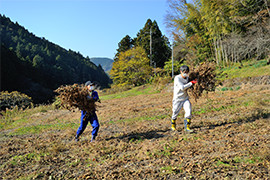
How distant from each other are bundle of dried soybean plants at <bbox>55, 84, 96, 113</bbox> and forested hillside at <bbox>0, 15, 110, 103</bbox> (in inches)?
1808

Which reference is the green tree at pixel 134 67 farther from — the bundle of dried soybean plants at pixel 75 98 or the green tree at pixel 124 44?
the bundle of dried soybean plants at pixel 75 98

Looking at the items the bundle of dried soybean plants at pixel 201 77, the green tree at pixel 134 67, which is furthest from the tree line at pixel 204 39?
the bundle of dried soybean plants at pixel 201 77

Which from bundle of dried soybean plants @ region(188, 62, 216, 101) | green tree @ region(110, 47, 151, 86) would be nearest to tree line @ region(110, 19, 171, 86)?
green tree @ region(110, 47, 151, 86)

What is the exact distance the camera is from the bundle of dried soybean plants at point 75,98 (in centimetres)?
557

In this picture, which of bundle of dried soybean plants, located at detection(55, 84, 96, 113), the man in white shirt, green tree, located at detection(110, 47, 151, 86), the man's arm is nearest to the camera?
bundle of dried soybean plants, located at detection(55, 84, 96, 113)

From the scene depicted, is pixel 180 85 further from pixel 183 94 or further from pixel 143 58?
pixel 143 58

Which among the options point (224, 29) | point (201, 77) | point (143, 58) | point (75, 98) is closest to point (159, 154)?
point (75, 98)

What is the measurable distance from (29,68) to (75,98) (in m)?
66.3

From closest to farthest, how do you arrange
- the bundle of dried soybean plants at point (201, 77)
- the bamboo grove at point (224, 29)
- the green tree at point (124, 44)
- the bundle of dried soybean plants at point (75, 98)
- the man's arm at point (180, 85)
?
the bundle of dried soybean plants at point (75, 98) → the man's arm at point (180, 85) → the bundle of dried soybean plants at point (201, 77) → the bamboo grove at point (224, 29) → the green tree at point (124, 44)

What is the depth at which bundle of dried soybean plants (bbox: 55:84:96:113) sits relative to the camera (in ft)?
18.3

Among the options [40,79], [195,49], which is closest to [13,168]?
[195,49]

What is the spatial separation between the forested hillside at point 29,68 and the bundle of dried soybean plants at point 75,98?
4593cm

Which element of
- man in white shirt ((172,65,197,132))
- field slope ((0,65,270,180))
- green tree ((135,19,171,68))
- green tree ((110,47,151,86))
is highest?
green tree ((135,19,171,68))

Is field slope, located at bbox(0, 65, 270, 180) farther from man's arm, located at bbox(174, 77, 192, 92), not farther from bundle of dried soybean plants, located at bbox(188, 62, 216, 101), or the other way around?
man's arm, located at bbox(174, 77, 192, 92)
